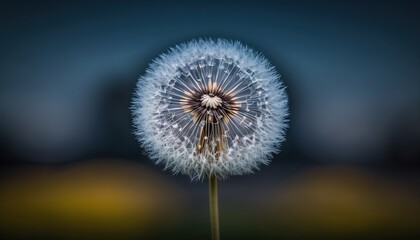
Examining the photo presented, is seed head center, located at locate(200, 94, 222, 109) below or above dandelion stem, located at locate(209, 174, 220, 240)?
above

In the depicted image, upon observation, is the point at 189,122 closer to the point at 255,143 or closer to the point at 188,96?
the point at 188,96

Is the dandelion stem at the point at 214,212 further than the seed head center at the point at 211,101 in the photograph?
No

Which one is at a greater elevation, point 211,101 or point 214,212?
point 211,101

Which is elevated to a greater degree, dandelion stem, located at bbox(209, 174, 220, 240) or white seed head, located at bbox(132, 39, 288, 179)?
white seed head, located at bbox(132, 39, 288, 179)

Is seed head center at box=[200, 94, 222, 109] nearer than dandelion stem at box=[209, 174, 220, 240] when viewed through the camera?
No

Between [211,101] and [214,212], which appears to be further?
[211,101]

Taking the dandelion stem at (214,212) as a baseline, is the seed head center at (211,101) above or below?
above

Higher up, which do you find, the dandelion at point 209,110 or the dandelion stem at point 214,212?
the dandelion at point 209,110

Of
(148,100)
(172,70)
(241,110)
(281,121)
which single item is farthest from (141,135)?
(281,121)
